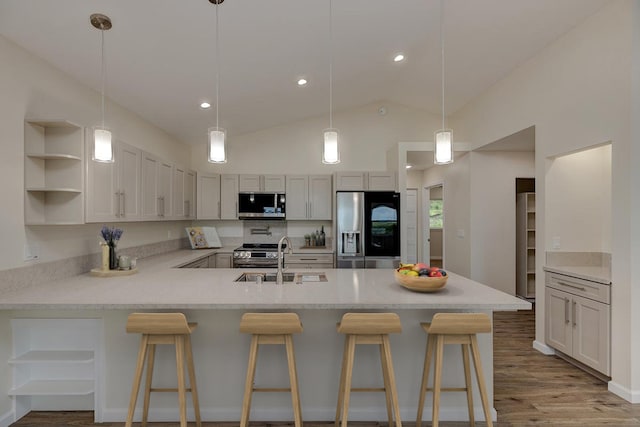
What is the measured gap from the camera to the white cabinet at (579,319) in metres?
2.74

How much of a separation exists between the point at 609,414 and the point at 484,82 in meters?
3.76

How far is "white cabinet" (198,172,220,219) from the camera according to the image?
207 inches

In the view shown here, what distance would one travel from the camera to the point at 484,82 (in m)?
4.44

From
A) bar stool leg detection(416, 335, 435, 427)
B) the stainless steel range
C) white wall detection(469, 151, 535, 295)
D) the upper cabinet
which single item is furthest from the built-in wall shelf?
white wall detection(469, 151, 535, 295)

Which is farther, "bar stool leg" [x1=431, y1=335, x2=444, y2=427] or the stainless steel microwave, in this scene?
the stainless steel microwave

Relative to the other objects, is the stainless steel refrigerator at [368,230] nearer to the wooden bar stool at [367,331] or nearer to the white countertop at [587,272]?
the white countertop at [587,272]

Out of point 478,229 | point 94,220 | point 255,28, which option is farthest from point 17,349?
point 478,229

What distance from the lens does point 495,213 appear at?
16.4ft

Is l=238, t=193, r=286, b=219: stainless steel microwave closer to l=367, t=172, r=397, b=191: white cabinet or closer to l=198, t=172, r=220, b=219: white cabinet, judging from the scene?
l=198, t=172, r=220, b=219: white cabinet

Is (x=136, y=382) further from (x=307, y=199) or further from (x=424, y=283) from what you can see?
(x=307, y=199)

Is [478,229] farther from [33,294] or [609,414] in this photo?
[33,294]

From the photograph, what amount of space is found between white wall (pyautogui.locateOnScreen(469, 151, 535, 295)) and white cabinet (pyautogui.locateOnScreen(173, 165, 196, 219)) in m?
4.19

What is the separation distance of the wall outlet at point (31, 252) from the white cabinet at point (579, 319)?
4.41 m

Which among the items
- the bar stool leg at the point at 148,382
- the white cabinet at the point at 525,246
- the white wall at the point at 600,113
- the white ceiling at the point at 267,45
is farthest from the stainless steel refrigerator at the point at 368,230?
the bar stool leg at the point at 148,382
